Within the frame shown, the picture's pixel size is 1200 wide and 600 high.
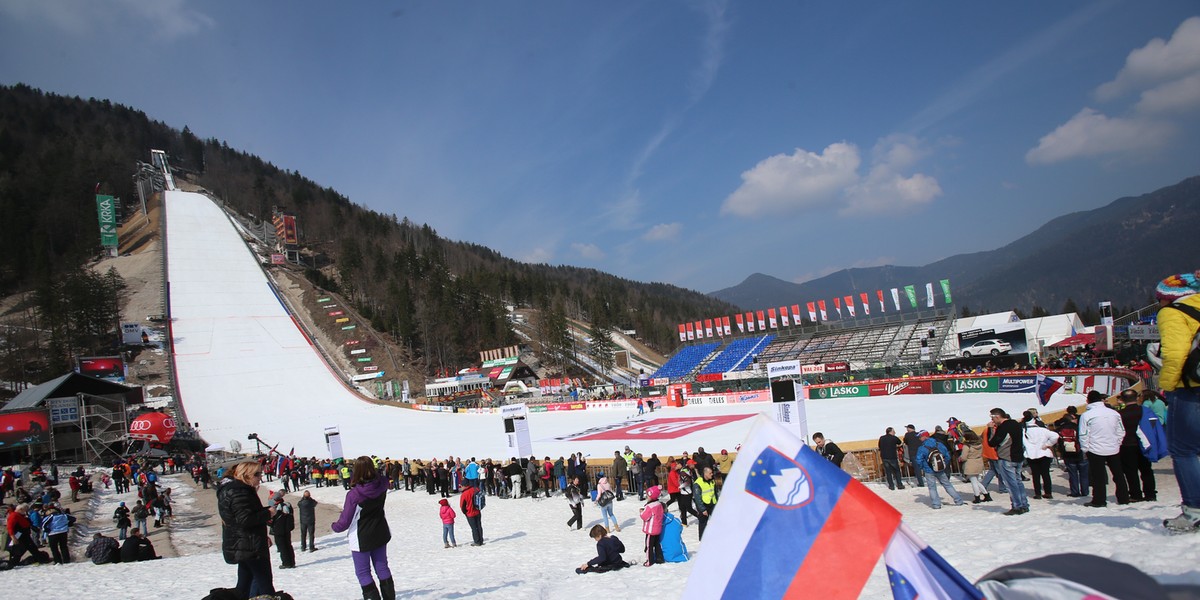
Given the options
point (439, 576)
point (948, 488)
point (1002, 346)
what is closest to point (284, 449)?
point (439, 576)

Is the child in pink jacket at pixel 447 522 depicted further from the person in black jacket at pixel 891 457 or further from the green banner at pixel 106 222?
the green banner at pixel 106 222

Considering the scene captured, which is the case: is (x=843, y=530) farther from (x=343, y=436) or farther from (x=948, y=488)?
(x=343, y=436)

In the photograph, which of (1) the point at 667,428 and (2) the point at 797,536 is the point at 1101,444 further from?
(1) the point at 667,428

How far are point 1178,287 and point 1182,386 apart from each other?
28.8 inches

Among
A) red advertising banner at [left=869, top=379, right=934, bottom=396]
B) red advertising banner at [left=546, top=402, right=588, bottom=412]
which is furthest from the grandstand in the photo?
red advertising banner at [left=546, top=402, right=588, bottom=412]

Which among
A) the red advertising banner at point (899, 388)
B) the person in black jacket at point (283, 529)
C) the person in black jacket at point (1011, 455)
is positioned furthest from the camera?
the red advertising banner at point (899, 388)

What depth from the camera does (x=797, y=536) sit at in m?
2.24

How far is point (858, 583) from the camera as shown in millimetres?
2141

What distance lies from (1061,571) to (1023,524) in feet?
22.8

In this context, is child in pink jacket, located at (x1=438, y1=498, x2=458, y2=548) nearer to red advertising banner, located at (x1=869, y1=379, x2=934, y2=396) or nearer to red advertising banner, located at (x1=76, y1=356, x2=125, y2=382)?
red advertising banner, located at (x1=869, y1=379, x2=934, y2=396)

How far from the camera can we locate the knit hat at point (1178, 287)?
4.43 meters

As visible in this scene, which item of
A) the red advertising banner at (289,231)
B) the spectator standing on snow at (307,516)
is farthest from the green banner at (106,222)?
the spectator standing on snow at (307,516)

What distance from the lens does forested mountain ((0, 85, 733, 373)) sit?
80625 millimetres

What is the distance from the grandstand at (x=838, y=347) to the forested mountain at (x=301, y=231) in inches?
1062
